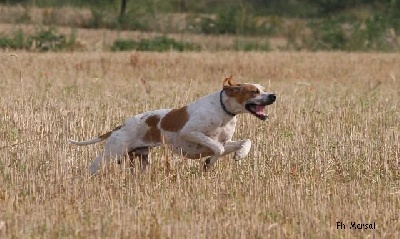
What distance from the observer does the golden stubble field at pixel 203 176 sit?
604cm

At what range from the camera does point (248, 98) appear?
815 centimetres

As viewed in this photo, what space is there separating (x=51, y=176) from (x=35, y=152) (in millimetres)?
1101

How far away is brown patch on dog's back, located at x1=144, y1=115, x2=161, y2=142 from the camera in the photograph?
28.0ft

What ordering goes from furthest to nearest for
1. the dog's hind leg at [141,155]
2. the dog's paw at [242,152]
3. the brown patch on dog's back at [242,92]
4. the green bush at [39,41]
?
1. the green bush at [39,41]
2. the dog's hind leg at [141,155]
3. the dog's paw at [242,152]
4. the brown patch on dog's back at [242,92]

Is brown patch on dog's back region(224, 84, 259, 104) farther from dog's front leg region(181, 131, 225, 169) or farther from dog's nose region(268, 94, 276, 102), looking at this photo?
dog's front leg region(181, 131, 225, 169)

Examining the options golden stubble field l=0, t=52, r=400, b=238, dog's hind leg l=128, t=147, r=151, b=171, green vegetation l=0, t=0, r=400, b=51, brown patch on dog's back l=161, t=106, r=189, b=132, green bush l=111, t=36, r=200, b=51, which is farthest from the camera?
green vegetation l=0, t=0, r=400, b=51

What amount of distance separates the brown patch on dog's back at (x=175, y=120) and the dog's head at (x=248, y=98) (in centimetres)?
50

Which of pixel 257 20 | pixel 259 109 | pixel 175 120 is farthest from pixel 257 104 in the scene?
pixel 257 20

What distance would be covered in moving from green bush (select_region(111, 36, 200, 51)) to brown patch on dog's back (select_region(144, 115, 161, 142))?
805 inches

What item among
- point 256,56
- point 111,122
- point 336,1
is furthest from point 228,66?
point 336,1

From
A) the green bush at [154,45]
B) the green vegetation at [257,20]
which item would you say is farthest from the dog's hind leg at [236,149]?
the green bush at [154,45]

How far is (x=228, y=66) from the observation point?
23.5 metres

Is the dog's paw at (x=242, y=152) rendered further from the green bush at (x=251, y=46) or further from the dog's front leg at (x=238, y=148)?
the green bush at (x=251, y=46)

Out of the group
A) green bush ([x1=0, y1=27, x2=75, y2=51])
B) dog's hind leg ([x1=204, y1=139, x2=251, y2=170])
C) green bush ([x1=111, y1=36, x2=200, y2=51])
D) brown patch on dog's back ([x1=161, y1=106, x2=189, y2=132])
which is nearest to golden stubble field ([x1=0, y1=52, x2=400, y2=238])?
dog's hind leg ([x1=204, y1=139, x2=251, y2=170])
